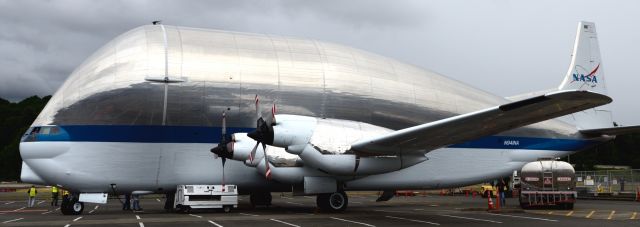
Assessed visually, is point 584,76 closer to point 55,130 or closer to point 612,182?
point 612,182

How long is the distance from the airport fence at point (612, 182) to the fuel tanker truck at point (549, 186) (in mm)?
12851

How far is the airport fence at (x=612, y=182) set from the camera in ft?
107

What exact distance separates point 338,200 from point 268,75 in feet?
17.4

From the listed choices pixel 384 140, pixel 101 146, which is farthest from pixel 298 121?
pixel 101 146

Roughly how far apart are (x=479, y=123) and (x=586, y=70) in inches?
515

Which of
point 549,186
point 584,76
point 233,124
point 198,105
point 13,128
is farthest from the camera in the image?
point 13,128

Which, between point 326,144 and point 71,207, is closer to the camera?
point 326,144

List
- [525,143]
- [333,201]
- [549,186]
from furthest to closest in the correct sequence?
1. [525,143]
2. [549,186]
3. [333,201]

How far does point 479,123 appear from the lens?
15305 millimetres

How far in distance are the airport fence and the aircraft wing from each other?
20466 millimetres

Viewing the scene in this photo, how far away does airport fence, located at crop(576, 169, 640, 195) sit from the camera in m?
32.7

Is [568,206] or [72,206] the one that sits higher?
[72,206]

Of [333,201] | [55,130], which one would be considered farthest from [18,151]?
[333,201]

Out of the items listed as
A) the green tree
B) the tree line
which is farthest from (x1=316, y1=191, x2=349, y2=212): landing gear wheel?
the tree line
